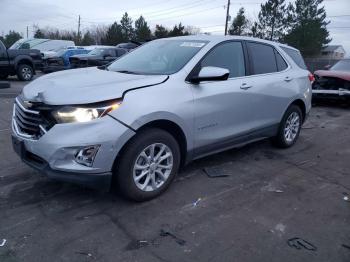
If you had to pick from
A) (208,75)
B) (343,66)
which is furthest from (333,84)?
(208,75)

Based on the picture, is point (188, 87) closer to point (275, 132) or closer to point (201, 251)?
point (201, 251)

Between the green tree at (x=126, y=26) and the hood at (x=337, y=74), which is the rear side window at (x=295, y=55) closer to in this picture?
the hood at (x=337, y=74)

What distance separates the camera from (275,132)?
19.1ft

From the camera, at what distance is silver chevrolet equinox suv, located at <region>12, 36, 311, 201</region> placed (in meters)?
3.46

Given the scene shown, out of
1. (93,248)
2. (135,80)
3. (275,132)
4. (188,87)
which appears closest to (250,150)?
(275,132)

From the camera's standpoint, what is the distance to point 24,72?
15.9 meters

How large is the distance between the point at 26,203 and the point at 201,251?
1.92m

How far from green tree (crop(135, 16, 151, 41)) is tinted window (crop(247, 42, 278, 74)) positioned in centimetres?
4188

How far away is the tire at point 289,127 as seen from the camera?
5930 mm

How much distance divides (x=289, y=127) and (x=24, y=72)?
13.0m

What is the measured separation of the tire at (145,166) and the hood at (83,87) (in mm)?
501

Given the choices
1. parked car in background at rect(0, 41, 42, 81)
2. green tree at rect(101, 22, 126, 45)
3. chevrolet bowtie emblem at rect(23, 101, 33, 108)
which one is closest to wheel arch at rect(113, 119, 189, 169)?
chevrolet bowtie emblem at rect(23, 101, 33, 108)

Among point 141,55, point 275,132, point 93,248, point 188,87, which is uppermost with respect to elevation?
point 141,55

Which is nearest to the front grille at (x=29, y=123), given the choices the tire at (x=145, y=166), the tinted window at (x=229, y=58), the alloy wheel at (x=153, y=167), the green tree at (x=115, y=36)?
the tire at (x=145, y=166)
